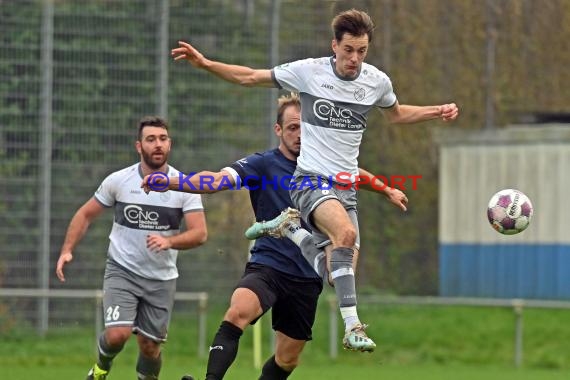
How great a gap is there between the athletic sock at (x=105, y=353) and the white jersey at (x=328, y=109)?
249 cm

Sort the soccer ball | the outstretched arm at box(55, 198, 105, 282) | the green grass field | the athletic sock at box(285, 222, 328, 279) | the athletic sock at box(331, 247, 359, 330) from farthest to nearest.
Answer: the green grass field → the outstretched arm at box(55, 198, 105, 282) → the soccer ball → the athletic sock at box(285, 222, 328, 279) → the athletic sock at box(331, 247, 359, 330)

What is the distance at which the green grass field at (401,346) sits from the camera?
16.4 m

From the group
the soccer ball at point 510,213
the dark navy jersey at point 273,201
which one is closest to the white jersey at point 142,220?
the dark navy jersey at point 273,201

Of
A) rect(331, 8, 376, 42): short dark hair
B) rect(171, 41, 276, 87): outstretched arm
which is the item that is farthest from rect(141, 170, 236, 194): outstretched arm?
rect(331, 8, 376, 42): short dark hair

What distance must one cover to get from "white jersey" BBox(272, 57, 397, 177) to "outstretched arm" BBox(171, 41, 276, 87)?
0.13m

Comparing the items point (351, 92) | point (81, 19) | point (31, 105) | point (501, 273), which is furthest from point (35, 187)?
point (351, 92)

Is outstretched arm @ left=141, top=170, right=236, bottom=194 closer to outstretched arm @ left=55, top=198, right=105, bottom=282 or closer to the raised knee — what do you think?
the raised knee

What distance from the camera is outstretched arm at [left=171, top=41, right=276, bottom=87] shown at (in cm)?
893

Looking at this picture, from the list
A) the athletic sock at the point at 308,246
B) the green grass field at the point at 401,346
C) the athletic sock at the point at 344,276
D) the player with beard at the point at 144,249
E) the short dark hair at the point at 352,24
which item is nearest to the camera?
the athletic sock at the point at 344,276

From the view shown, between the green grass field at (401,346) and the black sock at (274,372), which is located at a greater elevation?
the black sock at (274,372)

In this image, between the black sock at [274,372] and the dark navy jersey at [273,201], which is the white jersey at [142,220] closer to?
the dark navy jersey at [273,201]

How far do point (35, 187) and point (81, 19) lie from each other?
2186 millimetres

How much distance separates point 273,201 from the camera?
32.7 ft

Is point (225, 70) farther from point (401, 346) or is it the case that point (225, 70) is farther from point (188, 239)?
point (401, 346)
